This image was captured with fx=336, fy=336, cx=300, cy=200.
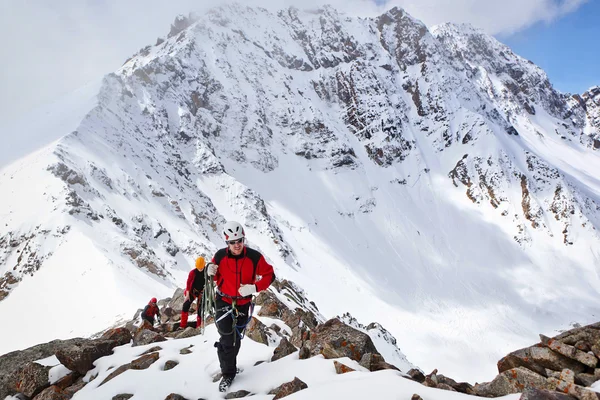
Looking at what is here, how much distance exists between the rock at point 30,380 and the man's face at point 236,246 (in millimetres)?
5155

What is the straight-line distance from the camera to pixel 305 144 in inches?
4695

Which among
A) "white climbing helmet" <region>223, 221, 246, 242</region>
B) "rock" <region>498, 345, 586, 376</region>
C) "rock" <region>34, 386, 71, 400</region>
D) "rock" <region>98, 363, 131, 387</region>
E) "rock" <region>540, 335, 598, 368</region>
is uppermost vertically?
"white climbing helmet" <region>223, 221, 246, 242</region>

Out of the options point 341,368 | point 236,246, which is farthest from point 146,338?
point 341,368

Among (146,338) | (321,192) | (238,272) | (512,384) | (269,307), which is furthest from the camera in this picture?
(321,192)

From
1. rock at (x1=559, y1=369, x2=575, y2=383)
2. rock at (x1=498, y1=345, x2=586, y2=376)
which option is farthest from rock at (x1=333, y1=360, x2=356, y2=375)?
rock at (x1=498, y1=345, x2=586, y2=376)

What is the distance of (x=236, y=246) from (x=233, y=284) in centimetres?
76

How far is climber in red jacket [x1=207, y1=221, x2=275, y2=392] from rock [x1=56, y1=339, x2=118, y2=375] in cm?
385

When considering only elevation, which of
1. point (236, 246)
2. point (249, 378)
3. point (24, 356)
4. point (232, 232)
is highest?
point (232, 232)

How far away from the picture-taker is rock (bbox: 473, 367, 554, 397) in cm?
539

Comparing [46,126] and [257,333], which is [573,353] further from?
[46,126]

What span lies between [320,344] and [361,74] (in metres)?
144

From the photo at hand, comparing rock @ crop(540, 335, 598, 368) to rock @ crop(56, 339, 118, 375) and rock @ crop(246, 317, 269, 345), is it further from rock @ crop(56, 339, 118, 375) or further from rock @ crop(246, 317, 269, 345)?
rock @ crop(56, 339, 118, 375)

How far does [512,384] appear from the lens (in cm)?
550

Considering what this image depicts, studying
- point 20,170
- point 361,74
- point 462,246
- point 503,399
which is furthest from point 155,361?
point 361,74
